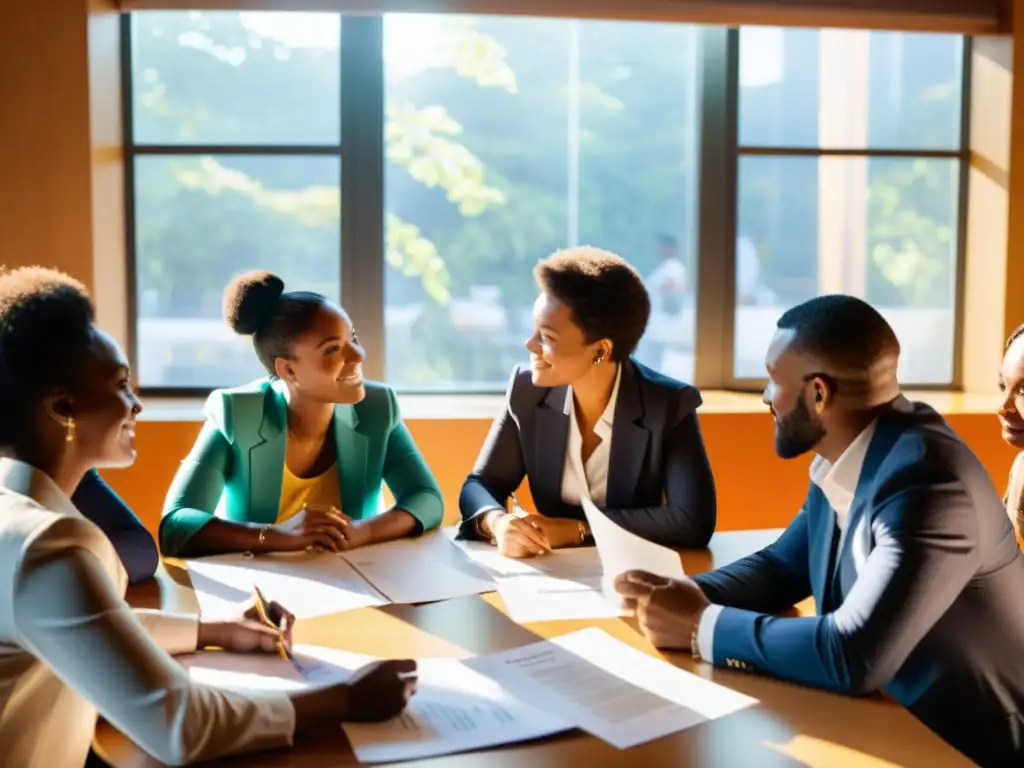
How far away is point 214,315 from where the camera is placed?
402 centimetres

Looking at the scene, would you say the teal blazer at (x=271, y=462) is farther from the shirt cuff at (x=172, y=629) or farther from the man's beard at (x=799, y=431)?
the man's beard at (x=799, y=431)

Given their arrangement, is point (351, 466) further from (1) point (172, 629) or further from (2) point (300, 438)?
(1) point (172, 629)

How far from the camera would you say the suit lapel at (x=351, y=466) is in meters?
2.54

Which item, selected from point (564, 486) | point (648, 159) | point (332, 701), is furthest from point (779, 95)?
point (332, 701)

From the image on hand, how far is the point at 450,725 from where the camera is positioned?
132 cm

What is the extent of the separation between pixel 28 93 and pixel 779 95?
2729 millimetres

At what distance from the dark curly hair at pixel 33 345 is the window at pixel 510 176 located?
2663mm

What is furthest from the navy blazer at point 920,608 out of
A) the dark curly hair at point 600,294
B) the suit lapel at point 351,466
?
the suit lapel at point 351,466

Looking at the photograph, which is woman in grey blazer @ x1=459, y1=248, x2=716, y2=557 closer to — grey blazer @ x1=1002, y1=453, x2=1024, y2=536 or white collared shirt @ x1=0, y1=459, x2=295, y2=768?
grey blazer @ x1=1002, y1=453, x2=1024, y2=536

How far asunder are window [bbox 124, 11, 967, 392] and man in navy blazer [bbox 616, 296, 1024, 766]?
246cm

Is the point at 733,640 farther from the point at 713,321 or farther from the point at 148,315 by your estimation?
the point at 148,315

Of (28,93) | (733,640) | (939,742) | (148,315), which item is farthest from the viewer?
(148,315)

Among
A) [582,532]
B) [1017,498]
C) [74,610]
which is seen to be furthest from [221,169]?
[74,610]

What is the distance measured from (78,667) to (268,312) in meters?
1.48
